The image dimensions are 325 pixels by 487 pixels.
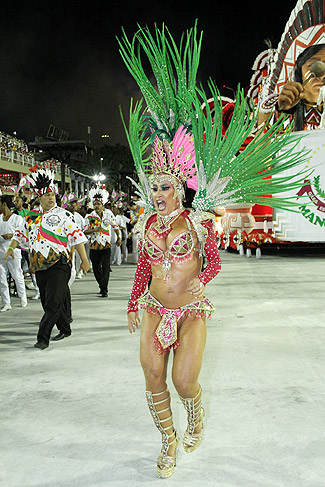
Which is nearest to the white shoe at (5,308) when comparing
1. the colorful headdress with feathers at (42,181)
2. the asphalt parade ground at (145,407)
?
the asphalt parade ground at (145,407)

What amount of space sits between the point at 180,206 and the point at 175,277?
0.49 m

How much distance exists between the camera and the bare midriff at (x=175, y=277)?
325cm

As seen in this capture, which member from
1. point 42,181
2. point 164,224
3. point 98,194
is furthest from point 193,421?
point 98,194

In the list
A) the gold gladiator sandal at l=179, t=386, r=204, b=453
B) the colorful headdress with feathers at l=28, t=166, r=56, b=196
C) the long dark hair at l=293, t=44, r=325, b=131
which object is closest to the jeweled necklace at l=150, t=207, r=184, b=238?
the gold gladiator sandal at l=179, t=386, r=204, b=453

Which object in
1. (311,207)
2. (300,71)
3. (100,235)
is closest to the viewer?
(311,207)

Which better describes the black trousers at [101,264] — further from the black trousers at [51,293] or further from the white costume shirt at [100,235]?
the black trousers at [51,293]

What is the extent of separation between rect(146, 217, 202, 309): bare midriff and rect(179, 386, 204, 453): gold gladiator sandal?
0.62 meters

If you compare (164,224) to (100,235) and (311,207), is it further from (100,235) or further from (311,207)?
(100,235)

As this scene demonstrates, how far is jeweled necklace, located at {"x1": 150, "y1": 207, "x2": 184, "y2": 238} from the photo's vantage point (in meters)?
3.32

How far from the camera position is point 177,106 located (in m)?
3.72

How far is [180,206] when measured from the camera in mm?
3398

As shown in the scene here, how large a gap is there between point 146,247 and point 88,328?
414 centimetres

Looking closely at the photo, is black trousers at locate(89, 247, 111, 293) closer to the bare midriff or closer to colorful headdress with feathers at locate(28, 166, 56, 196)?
colorful headdress with feathers at locate(28, 166, 56, 196)

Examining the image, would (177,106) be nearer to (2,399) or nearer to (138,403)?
(138,403)
